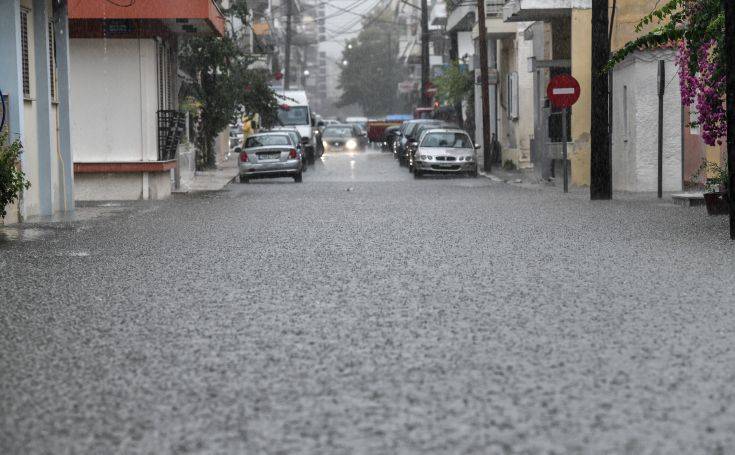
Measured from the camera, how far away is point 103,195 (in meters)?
29.8

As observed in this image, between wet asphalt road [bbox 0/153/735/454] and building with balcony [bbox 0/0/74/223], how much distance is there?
3211mm

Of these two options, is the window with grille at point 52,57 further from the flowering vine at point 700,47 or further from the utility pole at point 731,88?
the utility pole at point 731,88

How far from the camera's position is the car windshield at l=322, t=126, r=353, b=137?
79.1 metres

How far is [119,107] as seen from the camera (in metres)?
30.4

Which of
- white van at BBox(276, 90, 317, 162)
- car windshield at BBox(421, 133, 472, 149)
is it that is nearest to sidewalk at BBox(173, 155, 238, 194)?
car windshield at BBox(421, 133, 472, 149)

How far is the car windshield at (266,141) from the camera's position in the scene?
41.8 metres

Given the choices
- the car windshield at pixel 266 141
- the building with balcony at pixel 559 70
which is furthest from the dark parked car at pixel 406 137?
the car windshield at pixel 266 141

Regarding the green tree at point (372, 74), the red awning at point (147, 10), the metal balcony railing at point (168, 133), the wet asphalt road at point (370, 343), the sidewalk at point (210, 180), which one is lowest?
the wet asphalt road at point (370, 343)

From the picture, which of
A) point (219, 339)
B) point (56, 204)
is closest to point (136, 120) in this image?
point (56, 204)

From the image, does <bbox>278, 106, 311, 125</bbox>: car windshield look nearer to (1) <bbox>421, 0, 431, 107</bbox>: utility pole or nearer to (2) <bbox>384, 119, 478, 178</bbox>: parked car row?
(2) <bbox>384, 119, 478, 178</bbox>: parked car row

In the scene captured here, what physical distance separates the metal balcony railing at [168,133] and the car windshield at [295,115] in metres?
28.7

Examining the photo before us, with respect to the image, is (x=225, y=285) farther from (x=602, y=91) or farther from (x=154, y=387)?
(x=602, y=91)

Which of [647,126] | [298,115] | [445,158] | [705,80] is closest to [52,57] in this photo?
[705,80]

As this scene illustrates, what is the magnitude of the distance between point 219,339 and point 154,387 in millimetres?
1733
